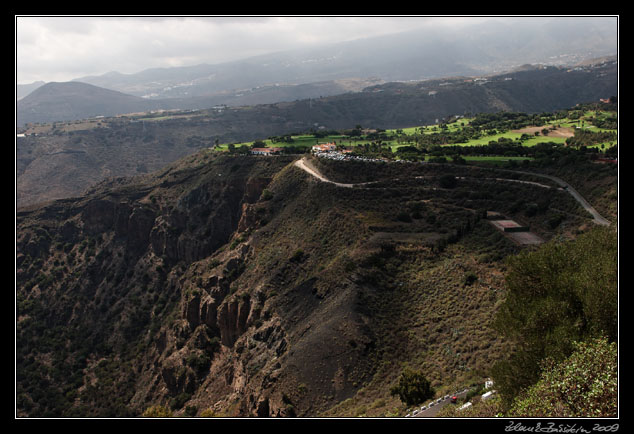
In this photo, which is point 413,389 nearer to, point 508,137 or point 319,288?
point 319,288

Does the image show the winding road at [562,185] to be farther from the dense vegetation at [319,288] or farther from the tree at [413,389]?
the tree at [413,389]

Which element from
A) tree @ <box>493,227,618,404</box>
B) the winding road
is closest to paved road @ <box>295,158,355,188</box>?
the winding road

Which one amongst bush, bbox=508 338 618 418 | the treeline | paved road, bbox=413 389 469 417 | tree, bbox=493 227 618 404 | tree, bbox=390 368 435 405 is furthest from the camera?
the treeline

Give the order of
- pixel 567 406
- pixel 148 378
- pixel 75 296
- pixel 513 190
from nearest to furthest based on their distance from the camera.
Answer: pixel 567 406
pixel 513 190
pixel 148 378
pixel 75 296

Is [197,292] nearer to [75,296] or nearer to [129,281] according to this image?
[129,281]

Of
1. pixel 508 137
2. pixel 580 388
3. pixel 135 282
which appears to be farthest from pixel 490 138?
pixel 580 388

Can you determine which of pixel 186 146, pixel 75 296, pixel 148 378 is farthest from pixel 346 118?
pixel 148 378

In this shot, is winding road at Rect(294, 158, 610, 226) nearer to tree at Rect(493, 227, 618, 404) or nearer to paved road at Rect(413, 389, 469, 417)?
tree at Rect(493, 227, 618, 404)
